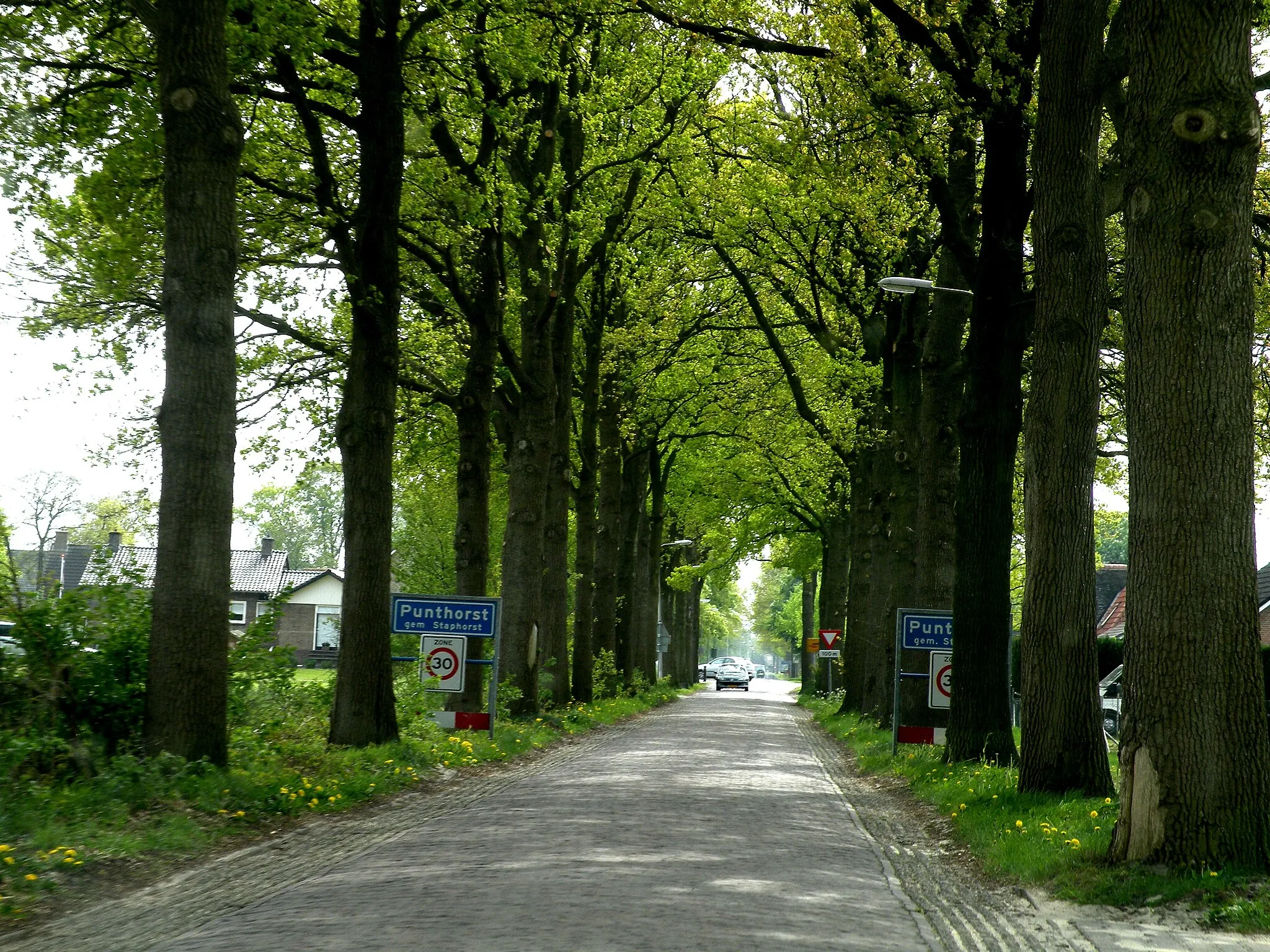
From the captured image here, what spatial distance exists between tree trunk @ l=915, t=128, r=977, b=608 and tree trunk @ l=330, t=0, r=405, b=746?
7.55m

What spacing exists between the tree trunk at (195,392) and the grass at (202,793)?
0.58m

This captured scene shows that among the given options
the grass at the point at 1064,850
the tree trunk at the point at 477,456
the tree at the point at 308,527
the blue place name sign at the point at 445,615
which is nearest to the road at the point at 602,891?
the grass at the point at 1064,850

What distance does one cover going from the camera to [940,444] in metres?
18.2

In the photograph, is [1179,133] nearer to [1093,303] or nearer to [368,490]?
[1093,303]

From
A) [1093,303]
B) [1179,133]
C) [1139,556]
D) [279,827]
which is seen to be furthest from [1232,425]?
[279,827]

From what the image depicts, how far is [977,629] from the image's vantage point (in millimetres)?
14008

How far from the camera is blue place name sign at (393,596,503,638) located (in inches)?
657

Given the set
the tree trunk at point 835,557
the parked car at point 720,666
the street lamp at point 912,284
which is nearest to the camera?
the street lamp at point 912,284

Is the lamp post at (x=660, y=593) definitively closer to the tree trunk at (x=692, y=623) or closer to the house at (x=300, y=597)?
the tree trunk at (x=692, y=623)

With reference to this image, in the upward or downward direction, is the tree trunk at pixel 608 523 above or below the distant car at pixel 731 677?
above

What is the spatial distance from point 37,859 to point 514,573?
546 inches

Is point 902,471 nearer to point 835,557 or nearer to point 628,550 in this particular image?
point 628,550

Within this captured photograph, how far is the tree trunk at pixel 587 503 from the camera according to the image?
28.0 meters

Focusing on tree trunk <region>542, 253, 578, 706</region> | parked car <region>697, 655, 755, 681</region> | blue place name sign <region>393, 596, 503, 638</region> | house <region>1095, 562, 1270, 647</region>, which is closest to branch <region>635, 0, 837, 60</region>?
blue place name sign <region>393, 596, 503, 638</region>
